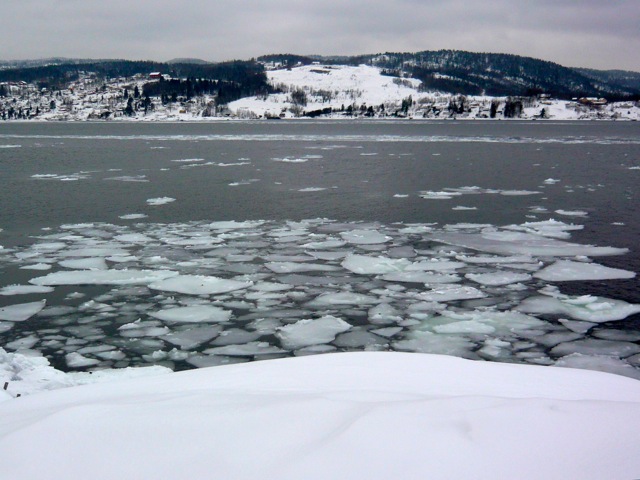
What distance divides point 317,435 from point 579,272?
6.34 m

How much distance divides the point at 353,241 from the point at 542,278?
10.5 feet

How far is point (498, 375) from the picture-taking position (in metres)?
3.83

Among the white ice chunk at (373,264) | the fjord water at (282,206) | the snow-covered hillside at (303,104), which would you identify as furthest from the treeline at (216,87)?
the white ice chunk at (373,264)

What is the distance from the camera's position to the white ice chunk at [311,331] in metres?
5.39

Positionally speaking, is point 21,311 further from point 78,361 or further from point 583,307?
point 583,307

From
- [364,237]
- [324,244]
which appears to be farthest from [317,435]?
[364,237]

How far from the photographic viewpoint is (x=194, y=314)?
6.16 metres

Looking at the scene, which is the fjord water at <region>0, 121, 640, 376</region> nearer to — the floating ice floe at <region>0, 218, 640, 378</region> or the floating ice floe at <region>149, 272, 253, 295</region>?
the floating ice floe at <region>0, 218, 640, 378</region>

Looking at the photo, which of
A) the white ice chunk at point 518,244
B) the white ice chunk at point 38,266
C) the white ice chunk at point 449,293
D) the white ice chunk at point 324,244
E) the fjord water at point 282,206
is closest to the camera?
the fjord water at point 282,206

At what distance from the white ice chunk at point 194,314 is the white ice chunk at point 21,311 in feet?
4.25

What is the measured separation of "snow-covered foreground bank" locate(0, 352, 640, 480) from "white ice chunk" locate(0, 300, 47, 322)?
3049mm

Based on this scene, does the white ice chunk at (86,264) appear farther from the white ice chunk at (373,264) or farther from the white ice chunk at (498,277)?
the white ice chunk at (498,277)

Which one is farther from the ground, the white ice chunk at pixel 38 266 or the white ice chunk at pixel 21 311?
the white ice chunk at pixel 38 266

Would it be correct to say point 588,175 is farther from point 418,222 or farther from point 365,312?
point 365,312
